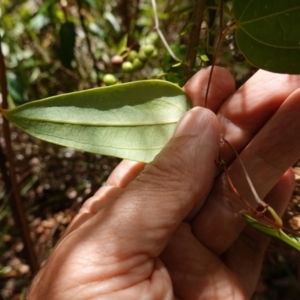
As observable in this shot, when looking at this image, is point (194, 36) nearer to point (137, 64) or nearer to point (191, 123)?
point (191, 123)

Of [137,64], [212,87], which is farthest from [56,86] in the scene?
[212,87]

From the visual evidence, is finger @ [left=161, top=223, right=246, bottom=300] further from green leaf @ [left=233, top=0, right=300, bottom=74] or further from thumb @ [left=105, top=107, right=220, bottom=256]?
green leaf @ [left=233, top=0, right=300, bottom=74]

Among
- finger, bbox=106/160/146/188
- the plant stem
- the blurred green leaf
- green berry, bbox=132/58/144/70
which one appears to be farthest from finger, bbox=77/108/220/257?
the blurred green leaf

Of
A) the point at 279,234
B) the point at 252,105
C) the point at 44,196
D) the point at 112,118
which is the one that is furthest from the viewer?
the point at 44,196

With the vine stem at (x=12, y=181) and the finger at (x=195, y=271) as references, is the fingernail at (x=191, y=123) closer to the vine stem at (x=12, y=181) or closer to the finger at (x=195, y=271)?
the finger at (x=195, y=271)

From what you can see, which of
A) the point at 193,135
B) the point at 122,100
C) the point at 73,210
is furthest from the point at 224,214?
the point at 73,210
